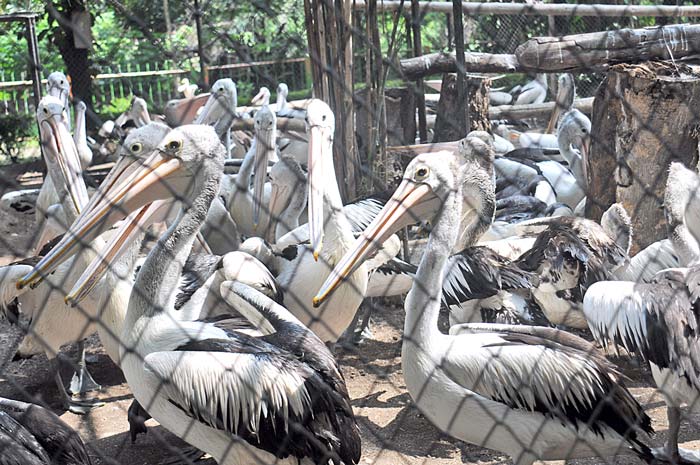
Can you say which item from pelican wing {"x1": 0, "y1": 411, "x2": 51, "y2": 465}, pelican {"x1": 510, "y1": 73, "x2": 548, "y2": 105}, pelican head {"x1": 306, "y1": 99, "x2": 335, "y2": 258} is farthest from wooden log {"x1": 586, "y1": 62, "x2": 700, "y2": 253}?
pelican {"x1": 510, "y1": 73, "x2": 548, "y2": 105}

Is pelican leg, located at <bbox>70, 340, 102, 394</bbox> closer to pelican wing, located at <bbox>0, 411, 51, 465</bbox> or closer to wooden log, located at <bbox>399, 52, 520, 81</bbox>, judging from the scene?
pelican wing, located at <bbox>0, 411, 51, 465</bbox>

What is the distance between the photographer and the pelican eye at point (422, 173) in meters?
2.48

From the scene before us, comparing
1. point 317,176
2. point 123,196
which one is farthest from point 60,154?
point 123,196

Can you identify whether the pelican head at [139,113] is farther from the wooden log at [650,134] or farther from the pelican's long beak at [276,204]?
the wooden log at [650,134]

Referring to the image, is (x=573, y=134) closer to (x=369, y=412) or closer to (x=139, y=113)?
(x=369, y=412)

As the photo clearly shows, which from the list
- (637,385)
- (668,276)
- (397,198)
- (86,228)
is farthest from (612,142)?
(86,228)

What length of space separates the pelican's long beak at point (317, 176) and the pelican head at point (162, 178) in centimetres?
64

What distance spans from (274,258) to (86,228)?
3.99 ft

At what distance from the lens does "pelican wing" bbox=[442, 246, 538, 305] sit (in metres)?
3.16

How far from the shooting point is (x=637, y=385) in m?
3.24

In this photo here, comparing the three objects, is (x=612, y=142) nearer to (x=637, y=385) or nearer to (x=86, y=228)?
(x=637, y=385)

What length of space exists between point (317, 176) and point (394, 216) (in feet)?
3.03

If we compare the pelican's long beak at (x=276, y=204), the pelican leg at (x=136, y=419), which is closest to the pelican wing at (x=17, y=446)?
the pelican leg at (x=136, y=419)

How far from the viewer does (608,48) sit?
15.2 feet
